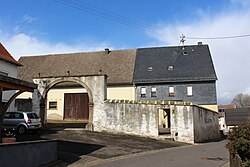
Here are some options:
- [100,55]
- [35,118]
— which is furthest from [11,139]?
[100,55]

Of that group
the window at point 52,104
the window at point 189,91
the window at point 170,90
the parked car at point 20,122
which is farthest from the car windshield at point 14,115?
the window at point 189,91

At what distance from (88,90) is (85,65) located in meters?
17.9

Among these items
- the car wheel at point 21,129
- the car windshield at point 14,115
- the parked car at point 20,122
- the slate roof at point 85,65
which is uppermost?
the slate roof at point 85,65

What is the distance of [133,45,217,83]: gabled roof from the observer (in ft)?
127

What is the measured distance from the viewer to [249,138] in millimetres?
9102

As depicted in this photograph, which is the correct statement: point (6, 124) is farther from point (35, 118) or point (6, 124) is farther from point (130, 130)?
point (130, 130)

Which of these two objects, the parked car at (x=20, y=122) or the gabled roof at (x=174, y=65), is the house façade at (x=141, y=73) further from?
the parked car at (x=20, y=122)

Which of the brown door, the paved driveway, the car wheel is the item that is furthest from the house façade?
the paved driveway

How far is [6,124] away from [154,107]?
36.5ft

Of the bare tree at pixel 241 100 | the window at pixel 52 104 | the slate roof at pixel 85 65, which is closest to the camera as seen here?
the window at pixel 52 104

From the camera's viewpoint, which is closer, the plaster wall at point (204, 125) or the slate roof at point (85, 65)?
the plaster wall at point (204, 125)

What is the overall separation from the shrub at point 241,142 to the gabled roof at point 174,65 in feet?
94.0

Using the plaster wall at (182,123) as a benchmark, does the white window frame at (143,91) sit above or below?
above

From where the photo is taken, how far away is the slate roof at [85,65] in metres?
39.6
